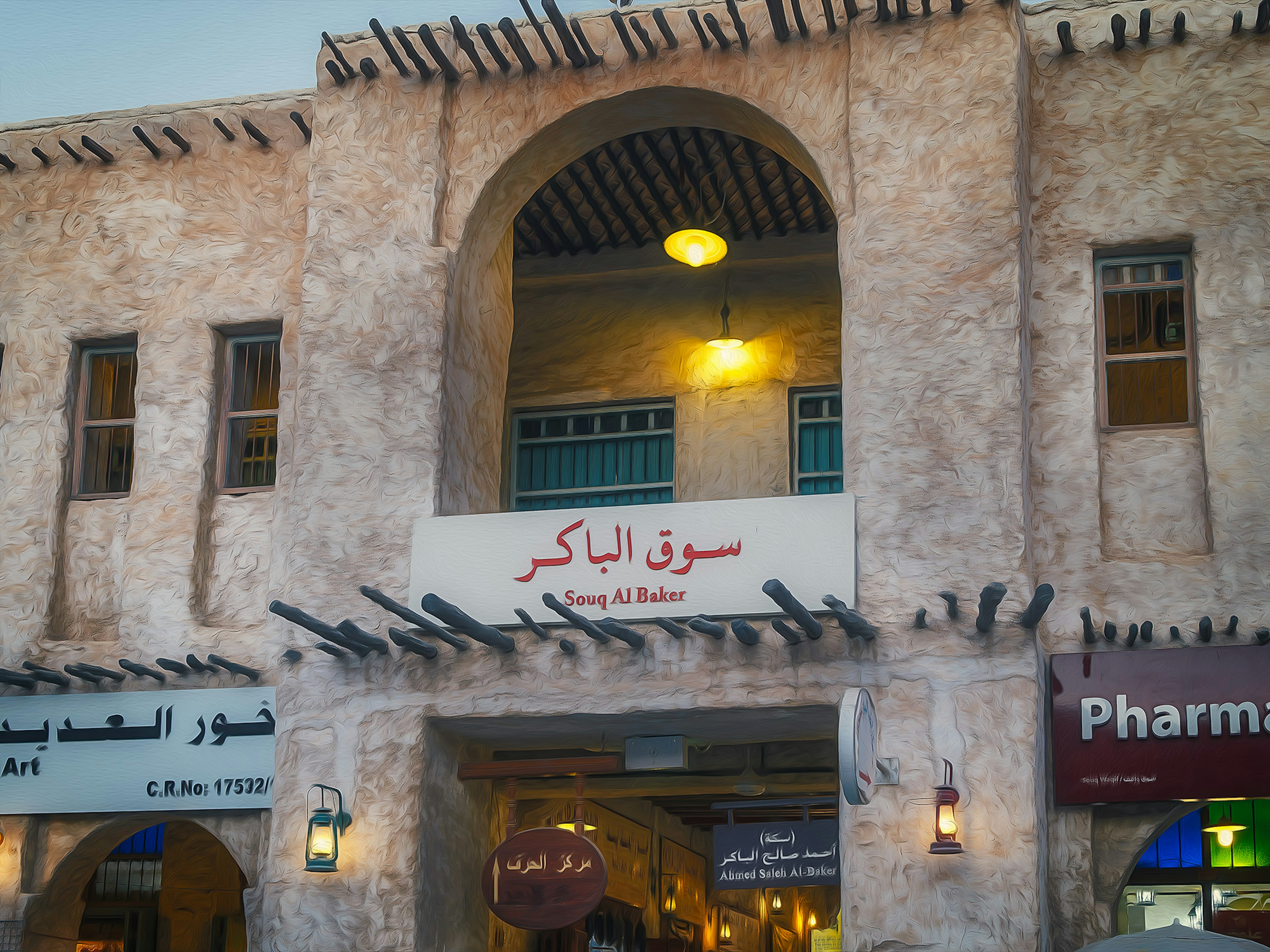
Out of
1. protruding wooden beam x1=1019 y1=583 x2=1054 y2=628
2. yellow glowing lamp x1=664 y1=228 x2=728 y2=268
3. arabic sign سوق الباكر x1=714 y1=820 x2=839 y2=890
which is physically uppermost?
yellow glowing lamp x1=664 y1=228 x2=728 y2=268

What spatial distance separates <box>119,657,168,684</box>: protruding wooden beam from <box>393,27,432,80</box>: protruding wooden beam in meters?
5.46

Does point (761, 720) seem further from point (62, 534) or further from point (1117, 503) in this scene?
point (62, 534)

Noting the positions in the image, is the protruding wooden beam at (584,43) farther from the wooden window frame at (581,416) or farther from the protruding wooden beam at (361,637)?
the protruding wooden beam at (361,637)

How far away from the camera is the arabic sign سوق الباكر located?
10.9m

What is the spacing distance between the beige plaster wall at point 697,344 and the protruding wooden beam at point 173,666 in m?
4.42

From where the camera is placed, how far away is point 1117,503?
11547mm

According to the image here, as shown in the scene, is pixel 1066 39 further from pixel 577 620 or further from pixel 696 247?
pixel 577 620

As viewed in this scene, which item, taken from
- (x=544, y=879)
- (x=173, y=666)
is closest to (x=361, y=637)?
(x=173, y=666)

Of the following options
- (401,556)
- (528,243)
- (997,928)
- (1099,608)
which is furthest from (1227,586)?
(528,243)

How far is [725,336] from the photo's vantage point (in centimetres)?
1473

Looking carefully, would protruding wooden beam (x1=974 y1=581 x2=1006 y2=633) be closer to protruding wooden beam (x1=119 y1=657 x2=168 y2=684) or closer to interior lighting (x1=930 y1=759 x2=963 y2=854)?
interior lighting (x1=930 y1=759 x2=963 y2=854)

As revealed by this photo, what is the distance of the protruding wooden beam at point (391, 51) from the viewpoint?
12.5 metres

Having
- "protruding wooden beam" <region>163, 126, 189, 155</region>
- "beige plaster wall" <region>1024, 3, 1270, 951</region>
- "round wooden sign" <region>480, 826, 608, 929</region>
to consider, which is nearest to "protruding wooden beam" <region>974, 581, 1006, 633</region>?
"beige plaster wall" <region>1024, 3, 1270, 951</region>

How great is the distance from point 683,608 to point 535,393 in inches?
189
